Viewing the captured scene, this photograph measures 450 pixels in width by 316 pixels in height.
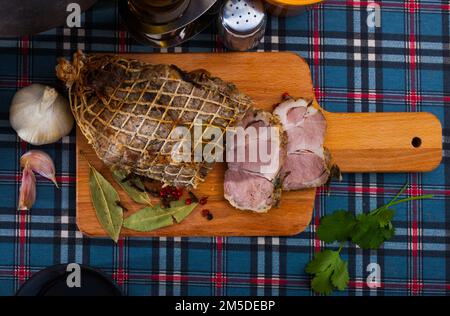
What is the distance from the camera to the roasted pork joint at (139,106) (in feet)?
5.79

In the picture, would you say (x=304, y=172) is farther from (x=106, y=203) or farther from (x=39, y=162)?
(x=39, y=162)

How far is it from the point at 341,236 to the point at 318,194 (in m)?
0.16

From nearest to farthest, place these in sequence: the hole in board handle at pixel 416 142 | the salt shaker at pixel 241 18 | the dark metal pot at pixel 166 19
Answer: the dark metal pot at pixel 166 19
the salt shaker at pixel 241 18
the hole in board handle at pixel 416 142

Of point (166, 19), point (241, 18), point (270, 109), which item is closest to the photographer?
point (166, 19)

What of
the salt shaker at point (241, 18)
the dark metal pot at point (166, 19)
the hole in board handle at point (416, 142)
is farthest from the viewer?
the hole in board handle at point (416, 142)

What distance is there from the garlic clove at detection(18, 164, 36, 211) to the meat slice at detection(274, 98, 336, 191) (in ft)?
2.77

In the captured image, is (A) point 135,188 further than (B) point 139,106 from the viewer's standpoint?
Yes

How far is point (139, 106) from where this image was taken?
1761mm

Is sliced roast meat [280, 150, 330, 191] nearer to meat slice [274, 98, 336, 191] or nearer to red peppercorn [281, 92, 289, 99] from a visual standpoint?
meat slice [274, 98, 336, 191]

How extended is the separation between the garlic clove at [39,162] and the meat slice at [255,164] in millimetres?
595

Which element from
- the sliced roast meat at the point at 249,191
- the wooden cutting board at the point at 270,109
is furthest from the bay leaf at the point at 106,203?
the sliced roast meat at the point at 249,191

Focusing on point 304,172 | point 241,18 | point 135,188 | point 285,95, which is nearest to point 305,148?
point 304,172

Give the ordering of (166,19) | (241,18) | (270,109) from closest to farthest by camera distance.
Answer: (166,19)
(241,18)
(270,109)

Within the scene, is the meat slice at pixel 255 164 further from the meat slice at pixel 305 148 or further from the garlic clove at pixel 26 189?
the garlic clove at pixel 26 189
